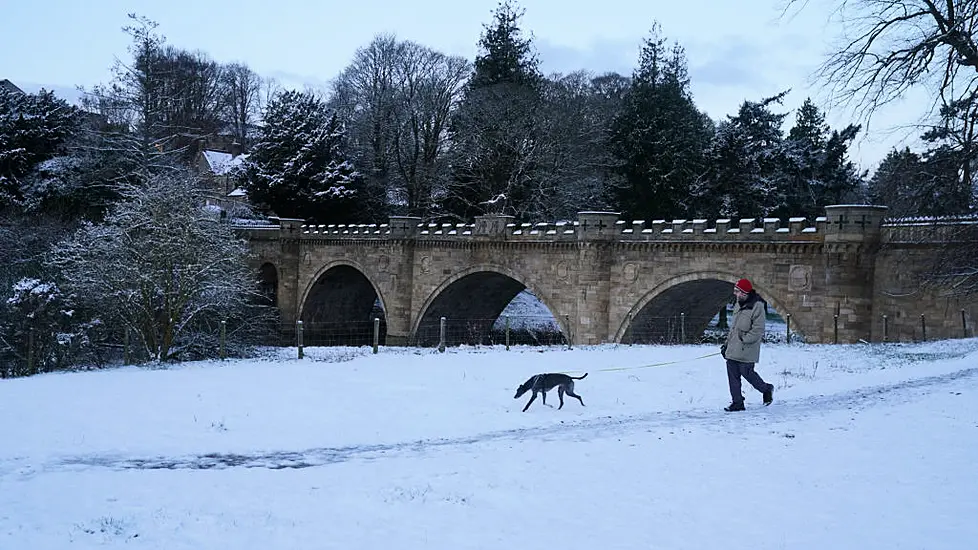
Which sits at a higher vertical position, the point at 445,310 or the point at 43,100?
the point at 43,100

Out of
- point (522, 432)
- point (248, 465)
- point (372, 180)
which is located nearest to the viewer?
point (248, 465)

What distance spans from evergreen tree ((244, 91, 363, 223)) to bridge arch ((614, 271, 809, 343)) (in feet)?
70.2

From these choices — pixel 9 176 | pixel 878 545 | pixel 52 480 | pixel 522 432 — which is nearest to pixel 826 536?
pixel 878 545

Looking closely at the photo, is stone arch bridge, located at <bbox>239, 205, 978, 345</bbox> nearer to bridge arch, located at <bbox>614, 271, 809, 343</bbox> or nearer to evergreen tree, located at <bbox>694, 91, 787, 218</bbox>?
bridge arch, located at <bbox>614, 271, 809, 343</bbox>

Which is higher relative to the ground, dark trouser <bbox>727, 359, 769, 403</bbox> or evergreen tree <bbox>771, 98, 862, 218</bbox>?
evergreen tree <bbox>771, 98, 862, 218</bbox>

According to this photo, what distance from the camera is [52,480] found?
6840 millimetres

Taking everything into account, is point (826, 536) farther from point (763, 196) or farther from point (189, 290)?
point (763, 196)

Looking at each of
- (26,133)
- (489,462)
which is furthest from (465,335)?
(489,462)

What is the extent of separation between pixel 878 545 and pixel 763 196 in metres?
32.2

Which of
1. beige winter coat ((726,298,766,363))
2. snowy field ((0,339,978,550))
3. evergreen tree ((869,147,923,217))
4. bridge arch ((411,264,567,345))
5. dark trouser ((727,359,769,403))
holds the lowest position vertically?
snowy field ((0,339,978,550))

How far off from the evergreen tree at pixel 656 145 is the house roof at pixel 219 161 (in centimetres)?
3147

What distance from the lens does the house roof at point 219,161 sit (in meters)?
57.1

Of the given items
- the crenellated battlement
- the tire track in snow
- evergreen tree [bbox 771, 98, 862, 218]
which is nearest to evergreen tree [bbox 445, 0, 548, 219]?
the crenellated battlement

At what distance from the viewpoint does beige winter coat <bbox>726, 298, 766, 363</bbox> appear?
9352 millimetres
